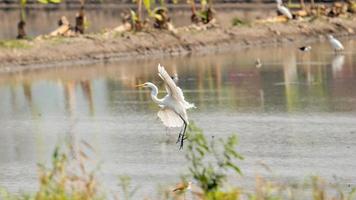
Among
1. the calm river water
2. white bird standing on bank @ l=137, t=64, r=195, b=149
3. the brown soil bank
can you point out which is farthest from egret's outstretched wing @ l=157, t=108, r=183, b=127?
the brown soil bank

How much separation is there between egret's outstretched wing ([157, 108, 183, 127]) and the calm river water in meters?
0.32

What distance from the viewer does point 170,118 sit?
58.4ft

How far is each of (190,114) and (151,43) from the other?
50.7ft

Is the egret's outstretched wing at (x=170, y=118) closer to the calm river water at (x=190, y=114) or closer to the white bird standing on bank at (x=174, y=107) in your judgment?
the white bird standing on bank at (x=174, y=107)

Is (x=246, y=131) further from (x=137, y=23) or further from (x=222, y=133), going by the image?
(x=137, y=23)

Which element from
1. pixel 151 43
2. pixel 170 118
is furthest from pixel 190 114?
pixel 151 43

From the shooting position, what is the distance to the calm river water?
15.3 meters

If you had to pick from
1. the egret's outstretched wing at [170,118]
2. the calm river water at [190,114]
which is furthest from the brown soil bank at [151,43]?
the egret's outstretched wing at [170,118]

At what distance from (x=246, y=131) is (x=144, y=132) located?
162 cm

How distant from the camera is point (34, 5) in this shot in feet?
213

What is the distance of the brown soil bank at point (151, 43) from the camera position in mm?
32438

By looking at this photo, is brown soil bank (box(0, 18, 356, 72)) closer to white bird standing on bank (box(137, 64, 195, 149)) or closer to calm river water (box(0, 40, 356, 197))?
calm river water (box(0, 40, 356, 197))

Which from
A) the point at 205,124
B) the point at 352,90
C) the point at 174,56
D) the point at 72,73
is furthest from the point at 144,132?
the point at 174,56

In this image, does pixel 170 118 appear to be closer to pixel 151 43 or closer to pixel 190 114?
pixel 190 114
